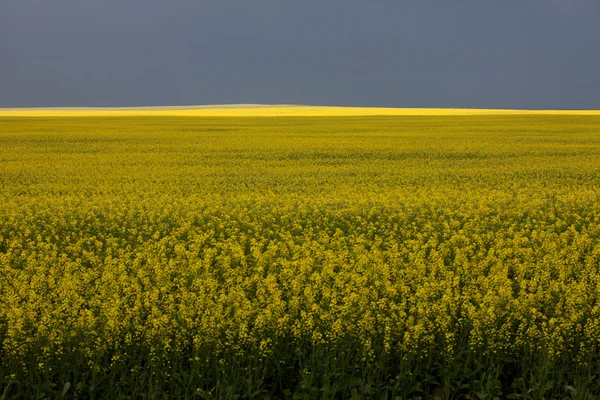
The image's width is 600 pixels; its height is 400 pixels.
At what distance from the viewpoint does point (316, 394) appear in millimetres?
5699

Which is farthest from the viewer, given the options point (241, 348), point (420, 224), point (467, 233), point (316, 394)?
point (420, 224)

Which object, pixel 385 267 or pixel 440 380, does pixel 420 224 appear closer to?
pixel 385 267

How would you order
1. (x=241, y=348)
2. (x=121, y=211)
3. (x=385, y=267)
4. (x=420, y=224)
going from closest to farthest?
(x=241, y=348) → (x=385, y=267) → (x=420, y=224) → (x=121, y=211)

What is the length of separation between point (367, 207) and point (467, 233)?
281 centimetres

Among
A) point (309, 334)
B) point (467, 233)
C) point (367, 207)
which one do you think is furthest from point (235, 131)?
point (309, 334)

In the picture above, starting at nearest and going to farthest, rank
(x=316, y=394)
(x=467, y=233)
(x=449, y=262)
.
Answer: (x=316, y=394)
(x=449, y=262)
(x=467, y=233)

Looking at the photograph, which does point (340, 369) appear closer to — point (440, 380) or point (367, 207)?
point (440, 380)

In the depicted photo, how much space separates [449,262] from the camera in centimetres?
888

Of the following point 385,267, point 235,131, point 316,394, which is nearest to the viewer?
point 316,394

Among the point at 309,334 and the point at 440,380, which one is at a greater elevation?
the point at 309,334

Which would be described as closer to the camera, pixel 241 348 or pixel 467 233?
pixel 241 348

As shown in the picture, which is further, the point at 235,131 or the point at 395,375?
the point at 235,131

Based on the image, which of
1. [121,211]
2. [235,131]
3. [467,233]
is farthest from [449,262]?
[235,131]

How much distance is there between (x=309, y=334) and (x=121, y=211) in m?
6.94
